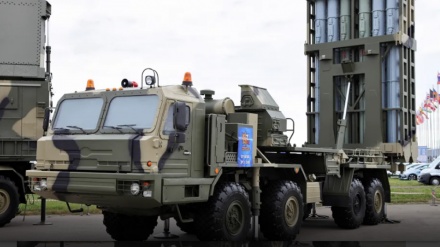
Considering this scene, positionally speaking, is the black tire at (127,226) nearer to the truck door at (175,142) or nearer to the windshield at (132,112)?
the truck door at (175,142)

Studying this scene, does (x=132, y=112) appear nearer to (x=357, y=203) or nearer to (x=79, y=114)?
(x=79, y=114)

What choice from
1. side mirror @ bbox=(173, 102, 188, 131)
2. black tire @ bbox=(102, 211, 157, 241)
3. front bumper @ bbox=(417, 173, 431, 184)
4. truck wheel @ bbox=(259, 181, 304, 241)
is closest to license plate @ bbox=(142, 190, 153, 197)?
side mirror @ bbox=(173, 102, 188, 131)

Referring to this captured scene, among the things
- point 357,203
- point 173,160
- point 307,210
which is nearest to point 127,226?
point 173,160

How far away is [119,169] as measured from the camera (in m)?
8.11

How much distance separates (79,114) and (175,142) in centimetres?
168

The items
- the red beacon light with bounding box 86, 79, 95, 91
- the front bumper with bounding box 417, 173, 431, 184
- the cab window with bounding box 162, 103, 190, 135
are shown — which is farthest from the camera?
the front bumper with bounding box 417, 173, 431, 184

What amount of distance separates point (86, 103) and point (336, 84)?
662 cm

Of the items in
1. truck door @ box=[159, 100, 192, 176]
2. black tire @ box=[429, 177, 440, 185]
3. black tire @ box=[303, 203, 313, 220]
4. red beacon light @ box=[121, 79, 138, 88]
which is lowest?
black tire @ box=[429, 177, 440, 185]

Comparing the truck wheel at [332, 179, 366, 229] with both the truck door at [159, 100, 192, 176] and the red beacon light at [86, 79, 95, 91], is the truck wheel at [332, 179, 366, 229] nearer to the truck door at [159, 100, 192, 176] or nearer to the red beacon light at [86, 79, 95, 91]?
the truck door at [159, 100, 192, 176]

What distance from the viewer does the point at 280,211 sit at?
10031 millimetres

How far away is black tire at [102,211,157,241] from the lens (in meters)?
10.1

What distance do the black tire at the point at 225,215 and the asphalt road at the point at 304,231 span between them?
63.7 inches

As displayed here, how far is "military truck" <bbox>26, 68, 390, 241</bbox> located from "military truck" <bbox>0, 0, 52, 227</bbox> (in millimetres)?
3844

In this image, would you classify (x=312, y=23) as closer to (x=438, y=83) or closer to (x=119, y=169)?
(x=119, y=169)
